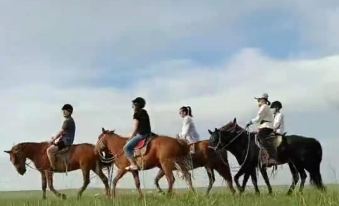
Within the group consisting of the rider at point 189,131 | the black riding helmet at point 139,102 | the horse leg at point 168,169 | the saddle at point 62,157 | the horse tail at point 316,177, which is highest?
the black riding helmet at point 139,102

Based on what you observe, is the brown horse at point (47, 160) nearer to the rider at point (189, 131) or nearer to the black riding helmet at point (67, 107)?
the black riding helmet at point (67, 107)

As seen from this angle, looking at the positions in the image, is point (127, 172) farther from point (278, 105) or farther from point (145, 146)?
point (278, 105)

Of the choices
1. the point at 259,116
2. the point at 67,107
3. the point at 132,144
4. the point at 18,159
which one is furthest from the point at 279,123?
the point at 18,159

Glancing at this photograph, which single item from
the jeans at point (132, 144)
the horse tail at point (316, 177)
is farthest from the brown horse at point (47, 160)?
the horse tail at point (316, 177)

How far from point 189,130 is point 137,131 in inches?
87.3

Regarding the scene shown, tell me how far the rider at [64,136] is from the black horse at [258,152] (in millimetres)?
Result: 4274

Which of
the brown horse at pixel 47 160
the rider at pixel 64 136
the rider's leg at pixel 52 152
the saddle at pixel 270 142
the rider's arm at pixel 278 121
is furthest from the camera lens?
the rider's leg at pixel 52 152

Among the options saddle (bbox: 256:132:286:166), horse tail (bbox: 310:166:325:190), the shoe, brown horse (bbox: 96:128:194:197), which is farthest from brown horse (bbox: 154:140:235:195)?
horse tail (bbox: 310:166:325:190)

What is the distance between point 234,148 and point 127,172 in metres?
3.10

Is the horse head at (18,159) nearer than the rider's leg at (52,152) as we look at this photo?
No

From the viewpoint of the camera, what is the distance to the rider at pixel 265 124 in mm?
17750

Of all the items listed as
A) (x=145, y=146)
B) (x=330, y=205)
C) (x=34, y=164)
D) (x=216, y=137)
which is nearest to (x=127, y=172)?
(x=145, y=146)

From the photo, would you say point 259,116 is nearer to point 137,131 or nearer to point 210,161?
point 210,161

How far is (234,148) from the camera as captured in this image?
17875 millimetres
